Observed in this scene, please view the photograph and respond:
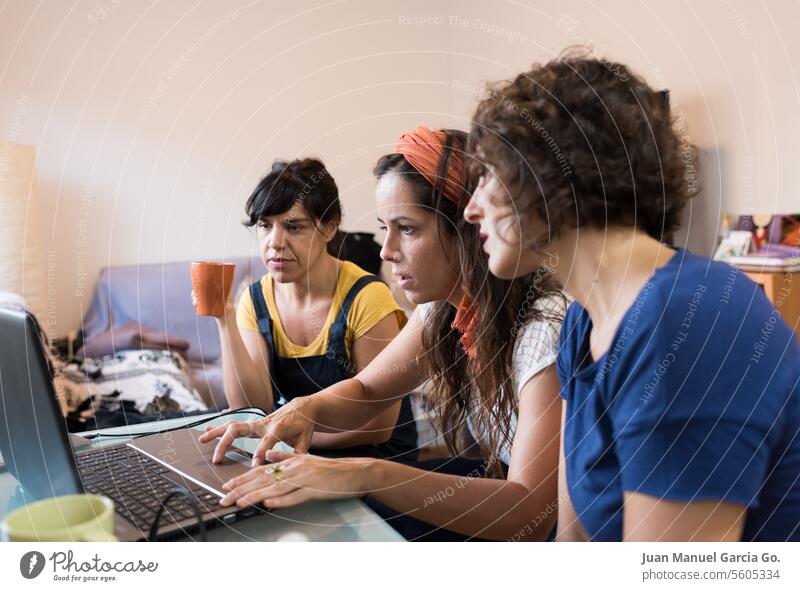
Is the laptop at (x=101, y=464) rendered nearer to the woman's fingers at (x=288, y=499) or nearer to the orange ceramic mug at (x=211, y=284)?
the woman's fingers at (x=288, y=499)

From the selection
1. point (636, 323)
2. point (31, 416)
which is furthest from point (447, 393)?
point (31, 416)

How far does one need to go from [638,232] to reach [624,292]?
55 mm

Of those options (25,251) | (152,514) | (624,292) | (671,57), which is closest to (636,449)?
(624,292)

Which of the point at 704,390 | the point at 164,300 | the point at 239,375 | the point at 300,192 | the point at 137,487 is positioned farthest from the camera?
the point at 164,300

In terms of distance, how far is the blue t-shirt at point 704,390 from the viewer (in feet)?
1.39

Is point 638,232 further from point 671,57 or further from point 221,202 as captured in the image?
point 221,202

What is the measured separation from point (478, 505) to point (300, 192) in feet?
1.22

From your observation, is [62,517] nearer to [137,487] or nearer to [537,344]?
[137,487]

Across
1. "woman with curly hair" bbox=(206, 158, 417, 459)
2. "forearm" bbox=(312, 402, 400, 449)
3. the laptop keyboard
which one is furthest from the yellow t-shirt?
the laptop keyboard

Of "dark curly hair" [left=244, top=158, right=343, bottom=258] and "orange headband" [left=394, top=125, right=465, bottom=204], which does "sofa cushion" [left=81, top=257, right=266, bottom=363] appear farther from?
"orange headband" [left=394, top=125, right=465, bottom=204]

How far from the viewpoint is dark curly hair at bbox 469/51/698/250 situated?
1.58 feet

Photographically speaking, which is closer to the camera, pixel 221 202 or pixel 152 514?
pixel 152 514

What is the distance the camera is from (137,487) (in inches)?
21.2

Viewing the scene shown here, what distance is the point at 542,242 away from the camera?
0.52m
